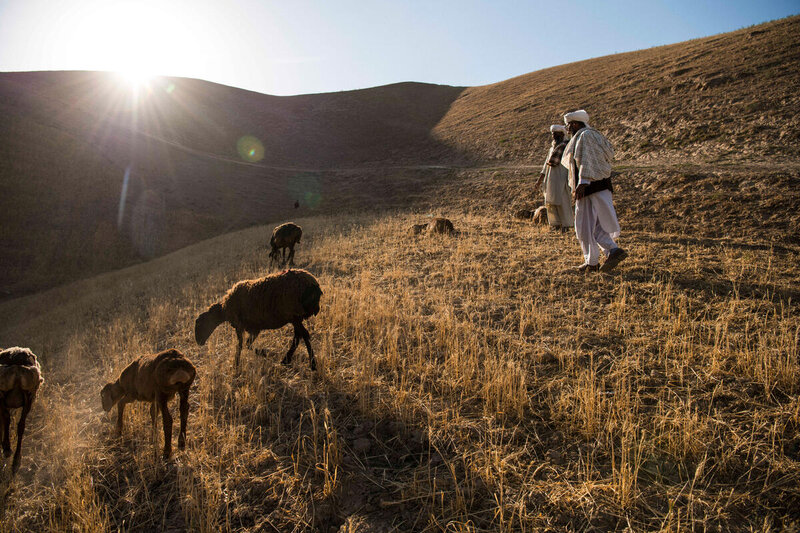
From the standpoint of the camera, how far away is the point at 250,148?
48.6m

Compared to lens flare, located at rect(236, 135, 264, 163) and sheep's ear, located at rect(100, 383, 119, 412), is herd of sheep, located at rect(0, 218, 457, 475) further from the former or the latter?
lens flare, located at rect(236, 135, 264, 163)

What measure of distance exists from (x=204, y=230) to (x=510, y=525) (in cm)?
2773

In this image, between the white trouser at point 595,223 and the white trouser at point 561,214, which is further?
the white trouser at point 561,214

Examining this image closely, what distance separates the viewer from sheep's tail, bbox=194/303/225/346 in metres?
5.49

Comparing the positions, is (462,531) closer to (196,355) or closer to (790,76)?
(196,355)

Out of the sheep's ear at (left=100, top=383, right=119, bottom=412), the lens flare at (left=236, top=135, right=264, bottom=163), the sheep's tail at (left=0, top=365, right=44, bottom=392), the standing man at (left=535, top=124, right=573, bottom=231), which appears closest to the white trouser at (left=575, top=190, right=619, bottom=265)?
the standing man at (left=535, top=124, right=573, bottom=231)

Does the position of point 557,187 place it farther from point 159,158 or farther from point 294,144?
point 294,144

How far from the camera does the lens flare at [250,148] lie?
150 ft

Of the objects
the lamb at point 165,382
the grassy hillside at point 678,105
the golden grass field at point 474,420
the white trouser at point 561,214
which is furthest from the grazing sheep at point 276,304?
the grassy hillside at point 678,105

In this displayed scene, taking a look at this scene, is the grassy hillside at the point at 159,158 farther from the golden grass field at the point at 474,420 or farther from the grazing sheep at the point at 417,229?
the golden grass field at the point at 474,420

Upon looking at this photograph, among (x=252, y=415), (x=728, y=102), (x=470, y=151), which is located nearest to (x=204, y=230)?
(x=470, y=151)

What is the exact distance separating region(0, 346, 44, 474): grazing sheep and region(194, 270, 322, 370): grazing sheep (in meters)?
1.75

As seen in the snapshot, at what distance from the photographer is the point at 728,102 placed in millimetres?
21234

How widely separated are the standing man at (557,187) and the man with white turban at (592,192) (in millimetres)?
2599
